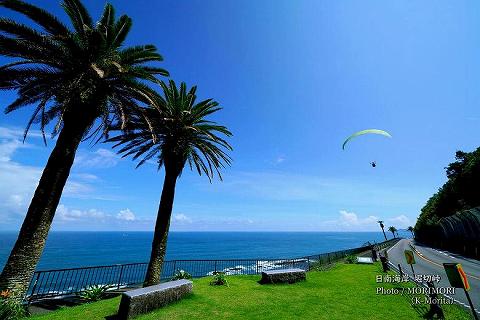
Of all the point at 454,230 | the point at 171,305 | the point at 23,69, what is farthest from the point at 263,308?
the point at 454,230

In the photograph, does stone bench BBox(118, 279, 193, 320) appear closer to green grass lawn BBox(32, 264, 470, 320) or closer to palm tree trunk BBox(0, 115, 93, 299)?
green grass lawn BBox(32, 264, 470, 320)

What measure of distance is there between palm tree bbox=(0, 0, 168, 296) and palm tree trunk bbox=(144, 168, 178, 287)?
511cm

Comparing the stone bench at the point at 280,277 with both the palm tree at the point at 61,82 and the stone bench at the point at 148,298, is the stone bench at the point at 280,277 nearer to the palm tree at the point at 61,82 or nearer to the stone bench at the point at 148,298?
the stone bench at the point at 148,298

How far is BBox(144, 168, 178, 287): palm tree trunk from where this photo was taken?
48.8 ft

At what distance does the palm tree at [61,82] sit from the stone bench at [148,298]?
14.2 feet

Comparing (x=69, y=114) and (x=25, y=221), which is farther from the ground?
(x=69, y=114)

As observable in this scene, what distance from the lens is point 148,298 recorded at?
966 centimetres

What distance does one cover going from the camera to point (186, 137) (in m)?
17.1

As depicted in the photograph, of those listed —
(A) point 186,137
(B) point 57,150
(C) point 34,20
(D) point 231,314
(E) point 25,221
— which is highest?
(C) point 34,20

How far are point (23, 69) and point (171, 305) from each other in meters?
11.9

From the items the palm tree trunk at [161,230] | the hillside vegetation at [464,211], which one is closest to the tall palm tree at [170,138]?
the palm tree trunk at [161,230]

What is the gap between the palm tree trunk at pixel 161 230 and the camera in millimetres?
14884

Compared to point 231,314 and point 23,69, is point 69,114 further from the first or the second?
point 231,314

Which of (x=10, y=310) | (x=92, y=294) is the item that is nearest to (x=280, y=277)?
(x=92, y=294)
